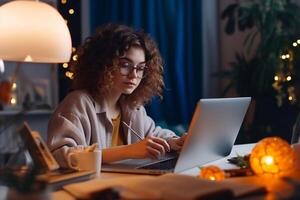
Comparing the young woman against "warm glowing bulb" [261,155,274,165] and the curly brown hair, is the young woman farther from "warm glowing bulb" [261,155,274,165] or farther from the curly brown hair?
"warm glowing bulb" [261,155,274,165]

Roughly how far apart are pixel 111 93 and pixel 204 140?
0.69m

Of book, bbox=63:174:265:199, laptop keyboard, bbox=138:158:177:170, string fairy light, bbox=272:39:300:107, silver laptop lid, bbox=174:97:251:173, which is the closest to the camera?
book, bbox=63:174:265:199

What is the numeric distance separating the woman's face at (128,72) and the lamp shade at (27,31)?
0.37 m

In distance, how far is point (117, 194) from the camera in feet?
2.74

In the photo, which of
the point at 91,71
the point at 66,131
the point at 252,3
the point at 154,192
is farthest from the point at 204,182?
the point at 252,3

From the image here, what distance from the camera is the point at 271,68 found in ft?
10.0

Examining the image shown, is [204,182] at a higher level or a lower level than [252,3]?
lower

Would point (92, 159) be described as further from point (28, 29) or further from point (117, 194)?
point (28, 29)

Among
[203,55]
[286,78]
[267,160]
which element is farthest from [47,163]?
[203,55]

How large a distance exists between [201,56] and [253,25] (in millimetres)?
469

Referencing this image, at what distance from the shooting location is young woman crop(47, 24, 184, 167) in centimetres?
167

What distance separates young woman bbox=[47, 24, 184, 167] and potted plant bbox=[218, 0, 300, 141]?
1135 mm

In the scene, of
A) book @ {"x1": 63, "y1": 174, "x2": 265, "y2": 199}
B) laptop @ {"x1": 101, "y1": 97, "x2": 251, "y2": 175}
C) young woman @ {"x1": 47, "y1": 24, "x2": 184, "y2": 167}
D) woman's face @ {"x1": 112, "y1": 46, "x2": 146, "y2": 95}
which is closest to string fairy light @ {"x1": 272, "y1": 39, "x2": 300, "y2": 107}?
young woman @ {"x1": 47, "y1": 24, "x2": 184, "y2": 167}

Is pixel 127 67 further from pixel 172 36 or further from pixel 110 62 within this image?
pixel 172 36
